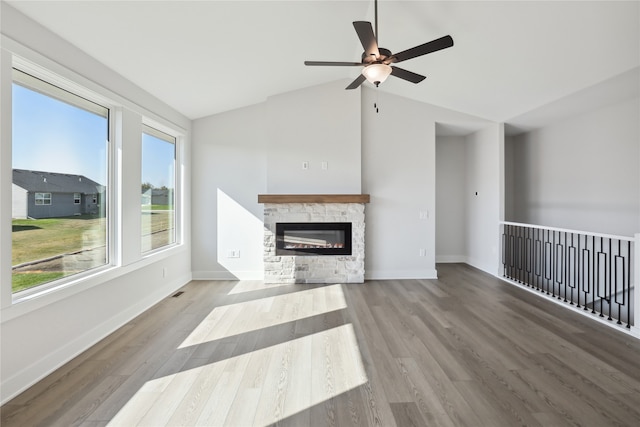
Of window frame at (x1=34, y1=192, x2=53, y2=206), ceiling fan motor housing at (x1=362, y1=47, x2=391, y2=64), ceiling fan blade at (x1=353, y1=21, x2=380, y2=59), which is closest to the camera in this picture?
ceiling fan blade at (x1=353, y1=21, x2=380, y2=59)

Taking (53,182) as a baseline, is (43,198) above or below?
below

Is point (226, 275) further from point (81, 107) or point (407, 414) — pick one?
point (407, 414)

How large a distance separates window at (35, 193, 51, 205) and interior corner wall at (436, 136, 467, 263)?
6105 mm

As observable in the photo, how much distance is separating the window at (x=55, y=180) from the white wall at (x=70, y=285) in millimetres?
171

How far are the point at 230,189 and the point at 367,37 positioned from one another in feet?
11.5

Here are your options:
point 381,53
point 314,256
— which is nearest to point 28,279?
point 381,53

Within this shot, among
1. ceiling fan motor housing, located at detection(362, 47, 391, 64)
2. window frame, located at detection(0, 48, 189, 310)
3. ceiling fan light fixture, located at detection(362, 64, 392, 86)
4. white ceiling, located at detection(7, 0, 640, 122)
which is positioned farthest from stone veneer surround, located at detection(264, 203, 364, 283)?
ceiling fan motor housing, located at detection(362, 47, 391, 64)

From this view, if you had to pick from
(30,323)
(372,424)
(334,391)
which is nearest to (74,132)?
(30,323)

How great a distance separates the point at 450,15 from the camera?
3.08 m

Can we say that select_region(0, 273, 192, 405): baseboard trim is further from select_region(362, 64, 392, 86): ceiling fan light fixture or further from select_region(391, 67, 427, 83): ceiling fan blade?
select_region(391, 67, 427, 83): ceiling fan blade

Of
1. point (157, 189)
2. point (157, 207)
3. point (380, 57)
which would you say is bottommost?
point (157, 207)

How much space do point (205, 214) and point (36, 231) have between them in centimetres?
277

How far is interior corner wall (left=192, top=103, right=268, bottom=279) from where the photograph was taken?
5.21m

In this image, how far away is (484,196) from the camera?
5.70 metres
